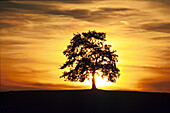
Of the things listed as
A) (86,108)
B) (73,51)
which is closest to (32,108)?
(86,108)

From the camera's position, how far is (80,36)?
154 ft

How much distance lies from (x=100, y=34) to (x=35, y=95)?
499 inches

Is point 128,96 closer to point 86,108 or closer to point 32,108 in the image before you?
point 86,108

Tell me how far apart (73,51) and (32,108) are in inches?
569

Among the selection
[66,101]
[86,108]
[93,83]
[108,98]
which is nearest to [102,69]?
[93,83]

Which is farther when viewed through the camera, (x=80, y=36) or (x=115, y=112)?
(x=80, y=36)

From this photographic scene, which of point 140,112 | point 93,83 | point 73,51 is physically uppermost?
point 73,51

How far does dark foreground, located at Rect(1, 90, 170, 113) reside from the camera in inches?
1353

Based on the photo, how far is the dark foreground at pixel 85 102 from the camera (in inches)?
1353

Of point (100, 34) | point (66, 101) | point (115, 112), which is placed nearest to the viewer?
point (115, 112)

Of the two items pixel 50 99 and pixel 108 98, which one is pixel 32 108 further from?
pixel 108 98

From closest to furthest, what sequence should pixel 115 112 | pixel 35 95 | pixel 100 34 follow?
1. pixel 115 112
2. pixel 35 95
3. pixel 100 34

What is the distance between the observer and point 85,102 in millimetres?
38812

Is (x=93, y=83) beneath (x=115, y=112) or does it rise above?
above
